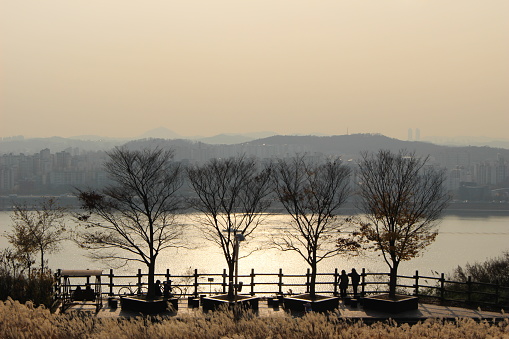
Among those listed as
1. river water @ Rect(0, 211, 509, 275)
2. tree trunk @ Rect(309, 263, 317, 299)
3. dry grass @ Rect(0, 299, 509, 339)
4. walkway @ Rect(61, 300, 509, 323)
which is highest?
dry grass @ Rect(0, 299, 509, 339)

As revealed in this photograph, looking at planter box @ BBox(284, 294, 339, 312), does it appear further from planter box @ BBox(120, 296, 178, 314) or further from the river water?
the river water

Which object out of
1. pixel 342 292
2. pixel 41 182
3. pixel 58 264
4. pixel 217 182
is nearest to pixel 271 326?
pixel 342 292

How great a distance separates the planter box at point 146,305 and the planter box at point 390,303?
718 cm

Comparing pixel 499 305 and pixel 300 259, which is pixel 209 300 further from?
pixel 300 259

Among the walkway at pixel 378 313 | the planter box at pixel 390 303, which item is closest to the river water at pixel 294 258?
the walkway at pixel 378 313

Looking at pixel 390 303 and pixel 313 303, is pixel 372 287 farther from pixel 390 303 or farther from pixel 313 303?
pixel 313 303

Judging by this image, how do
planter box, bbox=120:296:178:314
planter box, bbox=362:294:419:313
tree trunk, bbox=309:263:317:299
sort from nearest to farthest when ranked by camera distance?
planter box, bbox=120:296:178:314
planter box, bbox=362:294:419:313
tree trunk, bbox=309:263:317:299

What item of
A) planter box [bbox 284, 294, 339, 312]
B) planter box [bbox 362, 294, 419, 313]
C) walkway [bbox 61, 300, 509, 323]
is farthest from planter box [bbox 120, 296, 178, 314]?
planter box [bbox 362, 294, 419, 313]

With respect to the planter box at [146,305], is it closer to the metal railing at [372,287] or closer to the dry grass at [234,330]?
the metal railing at [372,287]

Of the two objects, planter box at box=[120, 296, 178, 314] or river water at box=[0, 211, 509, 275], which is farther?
river water at box=[0, 211, 509, 275]

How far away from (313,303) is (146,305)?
19.7 feet

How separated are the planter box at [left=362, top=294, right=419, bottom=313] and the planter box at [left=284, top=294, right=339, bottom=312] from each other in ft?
4.00

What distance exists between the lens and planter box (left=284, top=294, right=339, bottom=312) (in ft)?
80.9

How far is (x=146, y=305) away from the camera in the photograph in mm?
24641
